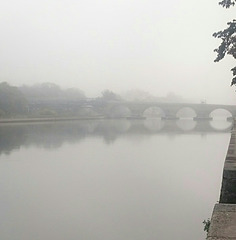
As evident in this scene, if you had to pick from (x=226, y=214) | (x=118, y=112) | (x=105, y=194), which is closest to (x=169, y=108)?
(x=118, y=112)

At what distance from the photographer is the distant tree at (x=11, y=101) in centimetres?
3909

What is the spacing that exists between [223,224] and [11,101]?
39.2 m

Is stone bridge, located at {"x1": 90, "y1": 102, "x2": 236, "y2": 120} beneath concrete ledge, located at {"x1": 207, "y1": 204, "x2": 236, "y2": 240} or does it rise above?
beneath

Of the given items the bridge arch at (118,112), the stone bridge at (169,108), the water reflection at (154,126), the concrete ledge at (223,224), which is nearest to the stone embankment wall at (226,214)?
the concrete ledge at (223,224)

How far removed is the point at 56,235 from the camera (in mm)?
7230

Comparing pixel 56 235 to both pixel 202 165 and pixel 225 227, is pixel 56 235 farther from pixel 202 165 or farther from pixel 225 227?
pixel 202 165

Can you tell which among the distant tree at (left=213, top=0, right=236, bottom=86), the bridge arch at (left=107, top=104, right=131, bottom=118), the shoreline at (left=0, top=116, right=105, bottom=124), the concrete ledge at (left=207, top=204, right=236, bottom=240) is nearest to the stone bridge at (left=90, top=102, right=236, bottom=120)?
the bridge arch at (left=107, top=104, right=131, bottom=118)

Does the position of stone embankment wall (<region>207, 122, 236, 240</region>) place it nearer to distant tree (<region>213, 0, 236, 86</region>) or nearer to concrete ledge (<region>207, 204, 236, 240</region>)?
concrete ledge (<region>207, 204, 236, 240</region>)

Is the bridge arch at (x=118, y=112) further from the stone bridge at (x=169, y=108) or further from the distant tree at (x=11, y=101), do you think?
the distant tree at (x=11, y=101)

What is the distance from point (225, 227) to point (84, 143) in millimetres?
21266

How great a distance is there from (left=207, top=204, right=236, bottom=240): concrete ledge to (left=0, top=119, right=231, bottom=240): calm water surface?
4129 mm

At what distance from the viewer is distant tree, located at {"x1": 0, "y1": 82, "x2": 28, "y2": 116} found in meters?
39.1

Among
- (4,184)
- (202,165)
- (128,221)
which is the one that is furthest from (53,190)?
(202,165)

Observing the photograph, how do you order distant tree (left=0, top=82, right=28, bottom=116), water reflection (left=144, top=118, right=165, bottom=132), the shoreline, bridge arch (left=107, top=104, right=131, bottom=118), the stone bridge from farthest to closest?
1. the stone bridge
2. bridge arch (left=107, top=104, right=131, bottom=118)
3. distant tree (left=0, top=82, right=28, bottom=116)
4. water reflection (left=144, top=118, right=165, bottom=132)
5. the shoreline
